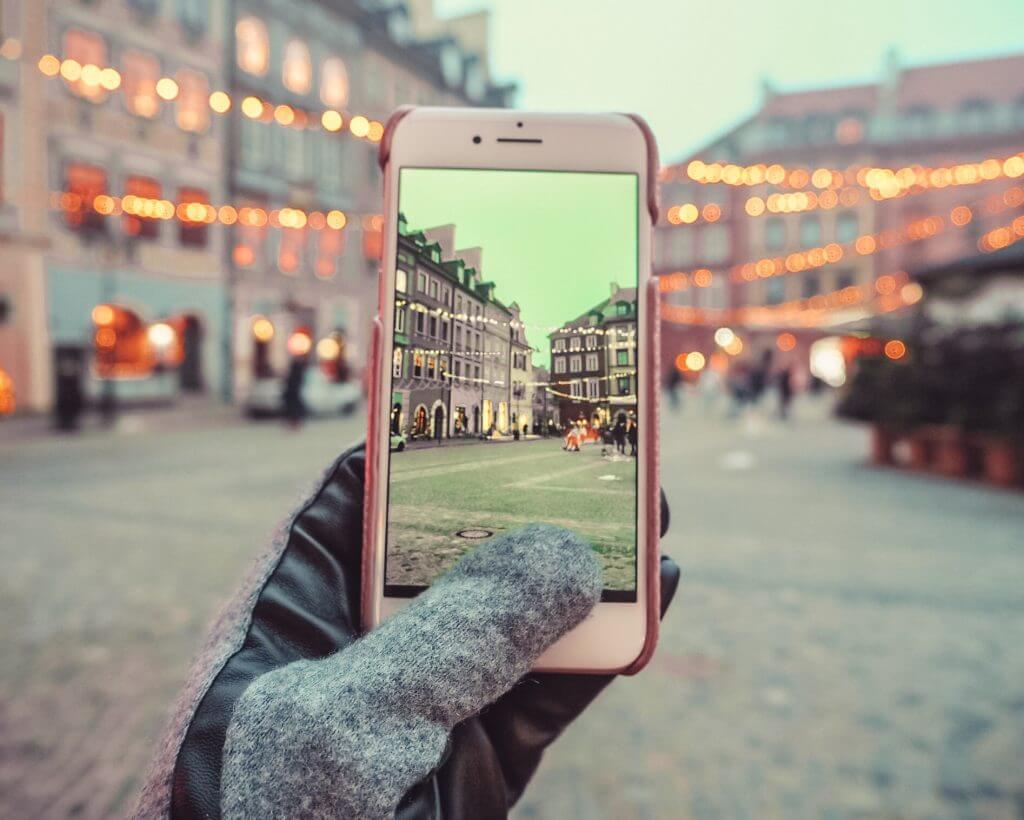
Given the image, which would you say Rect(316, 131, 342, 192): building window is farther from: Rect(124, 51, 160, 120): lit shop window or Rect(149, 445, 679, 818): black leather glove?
Rect(149, 445, 679, 818): black leather glove

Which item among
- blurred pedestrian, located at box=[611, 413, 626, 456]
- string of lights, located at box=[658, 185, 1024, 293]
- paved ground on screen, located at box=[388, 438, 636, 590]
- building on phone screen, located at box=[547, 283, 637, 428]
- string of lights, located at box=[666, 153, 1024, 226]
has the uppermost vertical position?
string of lights, located at box=[658, 185, 1024, 293]

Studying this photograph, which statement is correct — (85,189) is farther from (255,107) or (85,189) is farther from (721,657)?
(721,657)

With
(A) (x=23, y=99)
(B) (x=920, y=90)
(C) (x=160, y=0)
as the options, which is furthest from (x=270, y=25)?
(B) (x=920, y=90)

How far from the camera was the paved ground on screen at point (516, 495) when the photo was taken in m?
1.14

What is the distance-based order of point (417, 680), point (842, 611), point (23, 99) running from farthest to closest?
point (23, 99) → point (842, 611) → point (417, 680)

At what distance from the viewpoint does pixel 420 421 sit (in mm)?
1144

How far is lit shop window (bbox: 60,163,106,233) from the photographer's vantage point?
20078 mm

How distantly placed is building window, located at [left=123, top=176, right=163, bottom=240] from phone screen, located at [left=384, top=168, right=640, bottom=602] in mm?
22564

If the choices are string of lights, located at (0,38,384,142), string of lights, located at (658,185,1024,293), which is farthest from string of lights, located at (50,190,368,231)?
string of lights, located at (658,185,1024,293)

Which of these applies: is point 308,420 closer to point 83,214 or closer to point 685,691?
point 83,214

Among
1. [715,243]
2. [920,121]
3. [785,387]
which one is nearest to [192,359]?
[785,387]

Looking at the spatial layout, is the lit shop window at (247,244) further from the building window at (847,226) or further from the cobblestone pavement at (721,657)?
the building window at (847,226)

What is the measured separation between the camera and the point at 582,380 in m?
1.13

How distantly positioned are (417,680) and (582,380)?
43 cm
